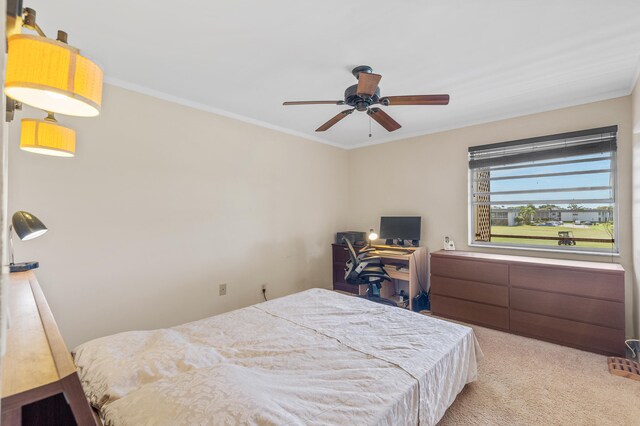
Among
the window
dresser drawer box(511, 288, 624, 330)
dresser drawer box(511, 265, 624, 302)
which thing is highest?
the window

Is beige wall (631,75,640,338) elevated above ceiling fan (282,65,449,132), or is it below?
below

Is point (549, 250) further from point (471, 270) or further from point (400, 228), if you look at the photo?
point (400, 228)

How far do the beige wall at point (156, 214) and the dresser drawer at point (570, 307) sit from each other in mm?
2789

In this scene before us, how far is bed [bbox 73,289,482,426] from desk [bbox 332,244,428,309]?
5.53 ft

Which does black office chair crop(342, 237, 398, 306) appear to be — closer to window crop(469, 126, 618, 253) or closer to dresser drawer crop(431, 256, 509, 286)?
dresser drawer crop(431, 256, 509, 286)

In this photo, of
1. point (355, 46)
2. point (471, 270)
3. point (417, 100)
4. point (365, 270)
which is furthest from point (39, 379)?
point (471, 270)

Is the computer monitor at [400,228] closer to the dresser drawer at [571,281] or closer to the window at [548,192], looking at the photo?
the window at [548,192]

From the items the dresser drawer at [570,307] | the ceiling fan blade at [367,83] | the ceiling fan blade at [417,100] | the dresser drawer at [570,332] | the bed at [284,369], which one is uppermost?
the ceiling fan blade at [367,83]

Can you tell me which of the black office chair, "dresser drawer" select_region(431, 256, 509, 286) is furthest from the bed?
the black office chair

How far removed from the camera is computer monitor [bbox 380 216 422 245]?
421cm

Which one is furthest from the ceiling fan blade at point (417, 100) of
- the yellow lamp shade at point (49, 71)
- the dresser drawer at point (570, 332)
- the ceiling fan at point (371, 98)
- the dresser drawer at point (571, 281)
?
the dresser drawer at point (570, 332)

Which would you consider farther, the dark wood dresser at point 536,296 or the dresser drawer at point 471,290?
the dresser drawer at point 471,290

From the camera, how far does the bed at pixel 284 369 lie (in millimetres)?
1061

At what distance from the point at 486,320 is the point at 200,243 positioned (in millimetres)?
3316
